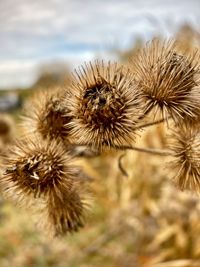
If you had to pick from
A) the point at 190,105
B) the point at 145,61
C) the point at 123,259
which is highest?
the point at 145,61

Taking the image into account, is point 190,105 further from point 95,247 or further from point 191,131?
point 95,247

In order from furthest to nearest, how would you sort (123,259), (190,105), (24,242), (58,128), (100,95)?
(24,242) < (123,259) < (58,128) < (190,105) < (100,95)

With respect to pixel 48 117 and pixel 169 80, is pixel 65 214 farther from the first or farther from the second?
pixel 169 80

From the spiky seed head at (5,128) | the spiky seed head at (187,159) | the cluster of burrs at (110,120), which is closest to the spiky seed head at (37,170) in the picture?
the cluster of burrs at (110,120)

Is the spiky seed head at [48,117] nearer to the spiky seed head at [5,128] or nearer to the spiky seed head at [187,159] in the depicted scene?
the spiky seed head at [187,159]

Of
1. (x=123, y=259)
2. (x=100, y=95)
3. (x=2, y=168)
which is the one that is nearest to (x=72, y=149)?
(x=2, y=168)
